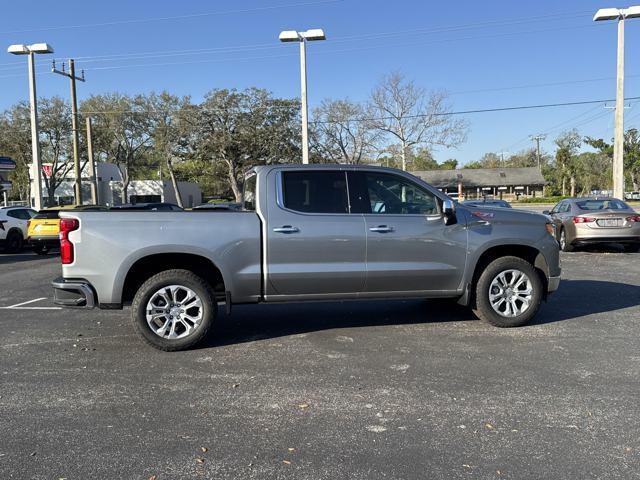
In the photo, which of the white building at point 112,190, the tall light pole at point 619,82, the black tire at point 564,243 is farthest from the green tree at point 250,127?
the black tire at point 564,243

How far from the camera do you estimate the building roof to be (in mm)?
73562

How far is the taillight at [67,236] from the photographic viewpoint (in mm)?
5300

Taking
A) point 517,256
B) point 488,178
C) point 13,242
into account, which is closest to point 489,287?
point 517,256

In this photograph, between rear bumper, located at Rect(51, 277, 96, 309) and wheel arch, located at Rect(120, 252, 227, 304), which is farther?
wheel arch, located at Rect(120, 252, 227, 304)

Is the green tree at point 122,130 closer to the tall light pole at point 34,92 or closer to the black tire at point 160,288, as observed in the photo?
the tall light pole at point 34,92

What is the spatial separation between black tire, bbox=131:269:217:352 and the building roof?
2738 inches

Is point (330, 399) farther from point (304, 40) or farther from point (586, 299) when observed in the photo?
point (304, 40)

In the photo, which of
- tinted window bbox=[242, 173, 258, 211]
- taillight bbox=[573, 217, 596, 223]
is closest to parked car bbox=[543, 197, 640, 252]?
taillight bbox=[573, 217, 596, 223]

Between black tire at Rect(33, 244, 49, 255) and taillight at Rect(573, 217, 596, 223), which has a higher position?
taillight at Rect(573, 217, 596, 223)

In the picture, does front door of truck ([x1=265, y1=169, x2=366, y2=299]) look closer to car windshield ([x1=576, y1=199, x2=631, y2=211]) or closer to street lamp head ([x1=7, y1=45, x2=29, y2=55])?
car windshield ([x1=576, y1=199, x2=631, y2=211])

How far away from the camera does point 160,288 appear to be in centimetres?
545

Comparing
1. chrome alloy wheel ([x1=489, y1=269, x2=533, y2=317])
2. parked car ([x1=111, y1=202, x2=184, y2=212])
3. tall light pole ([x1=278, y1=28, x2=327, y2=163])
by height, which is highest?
tall light pole ([x1=278, y1=28, x2=327, y2=163])

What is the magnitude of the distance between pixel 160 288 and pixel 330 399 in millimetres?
2281

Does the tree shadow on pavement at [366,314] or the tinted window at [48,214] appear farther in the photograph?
the tinted window at [48,214]
